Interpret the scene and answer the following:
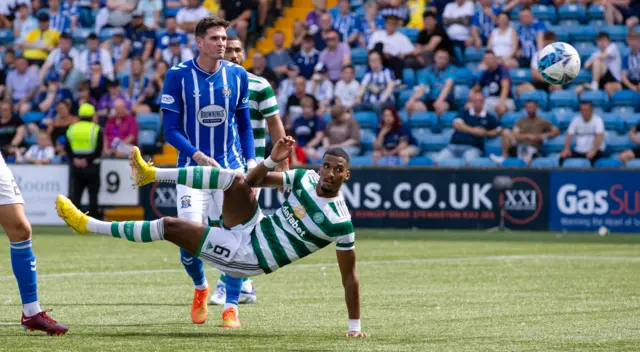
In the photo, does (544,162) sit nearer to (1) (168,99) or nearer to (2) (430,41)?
(2) (430,41)

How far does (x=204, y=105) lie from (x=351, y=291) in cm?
234

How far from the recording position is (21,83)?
2683 centimetres

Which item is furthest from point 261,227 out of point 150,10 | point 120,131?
point 150,10

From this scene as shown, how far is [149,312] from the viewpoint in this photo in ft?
32.8

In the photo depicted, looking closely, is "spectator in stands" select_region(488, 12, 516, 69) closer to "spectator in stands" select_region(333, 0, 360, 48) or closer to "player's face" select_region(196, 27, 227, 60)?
"spectator in stands" select_region(333, 0, 360, 48)

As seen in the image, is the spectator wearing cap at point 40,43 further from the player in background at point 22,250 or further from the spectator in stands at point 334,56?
the player in background at point 22,250

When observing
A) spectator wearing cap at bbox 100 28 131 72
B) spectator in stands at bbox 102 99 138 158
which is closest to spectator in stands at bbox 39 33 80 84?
spectator wearing cap at bbox 100 28 131 72

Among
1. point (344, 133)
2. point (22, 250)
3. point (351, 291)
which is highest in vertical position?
point (22, 250)

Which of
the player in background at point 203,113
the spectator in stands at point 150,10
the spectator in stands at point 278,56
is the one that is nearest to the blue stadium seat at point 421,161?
the spectator in stands at point 278,56

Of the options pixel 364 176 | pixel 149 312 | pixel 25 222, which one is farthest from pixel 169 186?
pixel 25 222

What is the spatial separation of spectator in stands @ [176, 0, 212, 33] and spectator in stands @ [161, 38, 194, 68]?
78 centimetres

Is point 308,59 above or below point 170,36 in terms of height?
below

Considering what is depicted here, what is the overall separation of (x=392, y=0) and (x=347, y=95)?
260 cm

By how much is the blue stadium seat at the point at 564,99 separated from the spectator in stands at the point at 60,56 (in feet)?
34.6
